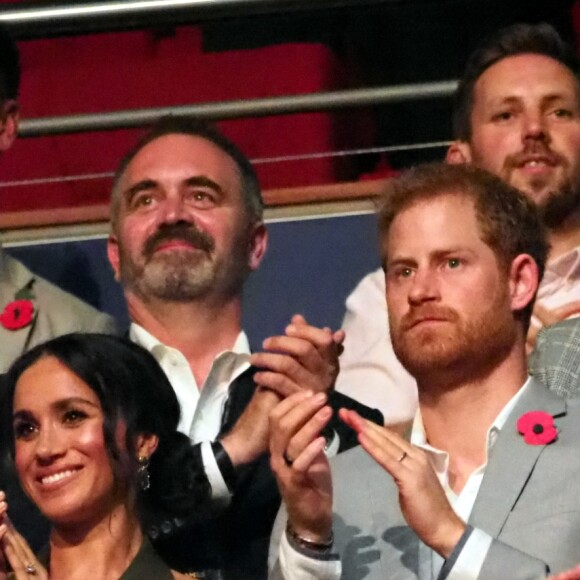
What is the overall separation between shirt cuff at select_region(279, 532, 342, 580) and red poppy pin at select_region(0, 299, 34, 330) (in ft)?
2.15

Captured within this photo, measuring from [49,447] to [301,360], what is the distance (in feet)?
0.95

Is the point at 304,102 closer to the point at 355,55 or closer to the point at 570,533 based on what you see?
the point at 355,55

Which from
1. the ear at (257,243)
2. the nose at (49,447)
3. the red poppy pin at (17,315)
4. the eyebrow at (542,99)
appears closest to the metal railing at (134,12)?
the eyebrow at (542,99)

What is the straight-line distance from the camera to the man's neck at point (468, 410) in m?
1.77

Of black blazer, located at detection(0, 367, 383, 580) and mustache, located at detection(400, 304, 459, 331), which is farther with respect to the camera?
black blazer, located at detection(0, 367, 383, 580)

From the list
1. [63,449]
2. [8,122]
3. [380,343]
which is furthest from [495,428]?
[8,122]

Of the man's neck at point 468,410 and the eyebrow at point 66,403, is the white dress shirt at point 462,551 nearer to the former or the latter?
the man's neck at point 468,410

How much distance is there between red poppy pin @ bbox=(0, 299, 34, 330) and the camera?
221cm

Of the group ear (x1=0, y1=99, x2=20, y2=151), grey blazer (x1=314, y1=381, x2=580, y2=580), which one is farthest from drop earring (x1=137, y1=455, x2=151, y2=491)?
ear (x1=0, y1=99, x2=20, y2=151)

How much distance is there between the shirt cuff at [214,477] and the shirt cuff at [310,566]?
0.95 feet

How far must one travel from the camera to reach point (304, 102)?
2.56m

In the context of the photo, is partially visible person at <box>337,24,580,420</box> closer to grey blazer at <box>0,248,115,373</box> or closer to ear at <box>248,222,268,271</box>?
ear at <box>248,222,268,271</box>

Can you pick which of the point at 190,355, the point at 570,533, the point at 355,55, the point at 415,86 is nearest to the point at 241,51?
the point at 355,55

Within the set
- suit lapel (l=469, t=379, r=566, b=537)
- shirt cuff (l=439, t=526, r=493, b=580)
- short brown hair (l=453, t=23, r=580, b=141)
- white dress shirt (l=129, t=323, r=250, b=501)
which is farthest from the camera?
short brown hair (l=453, t=23, r=580, b=141)
